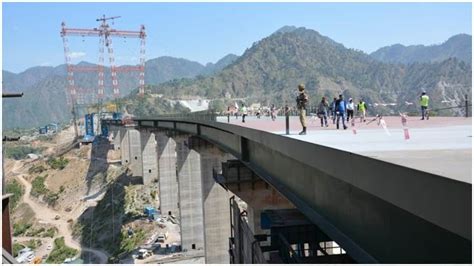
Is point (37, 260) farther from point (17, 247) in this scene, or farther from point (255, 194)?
point (255, 194)

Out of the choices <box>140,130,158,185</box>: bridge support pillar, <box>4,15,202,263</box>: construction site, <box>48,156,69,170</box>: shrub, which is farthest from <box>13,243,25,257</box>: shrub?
<box>48,156,69,170</box>: shrub

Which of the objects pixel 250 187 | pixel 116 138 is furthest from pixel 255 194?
pixel 116 138

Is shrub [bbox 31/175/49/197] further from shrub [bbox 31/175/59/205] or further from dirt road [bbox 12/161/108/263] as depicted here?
dirt road [bbox 12/161/108/263]

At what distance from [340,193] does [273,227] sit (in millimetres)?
5007

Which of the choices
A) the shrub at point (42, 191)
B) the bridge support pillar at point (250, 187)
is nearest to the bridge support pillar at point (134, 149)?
the shrub at point (42, 191)

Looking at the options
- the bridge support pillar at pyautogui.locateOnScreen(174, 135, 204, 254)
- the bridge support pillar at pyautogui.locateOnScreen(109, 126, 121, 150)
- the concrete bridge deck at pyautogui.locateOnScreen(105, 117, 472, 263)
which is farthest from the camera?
the bridge support pillar at pyautogui.locateOnScreen(109, 126, 121, 150)

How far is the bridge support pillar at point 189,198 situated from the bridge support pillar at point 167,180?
575 inches

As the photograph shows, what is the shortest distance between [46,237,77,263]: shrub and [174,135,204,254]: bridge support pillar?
63.6ft

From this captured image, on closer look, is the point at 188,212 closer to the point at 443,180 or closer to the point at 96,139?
the point at 443,180

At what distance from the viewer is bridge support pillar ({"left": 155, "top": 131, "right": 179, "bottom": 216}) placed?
6309cm

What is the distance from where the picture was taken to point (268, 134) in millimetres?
12297

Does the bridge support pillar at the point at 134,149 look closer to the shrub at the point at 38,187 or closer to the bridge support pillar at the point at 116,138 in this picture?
the bridge support pillar at the point at 116,138

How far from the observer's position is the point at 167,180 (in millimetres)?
63125

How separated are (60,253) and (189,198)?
76.4ft
